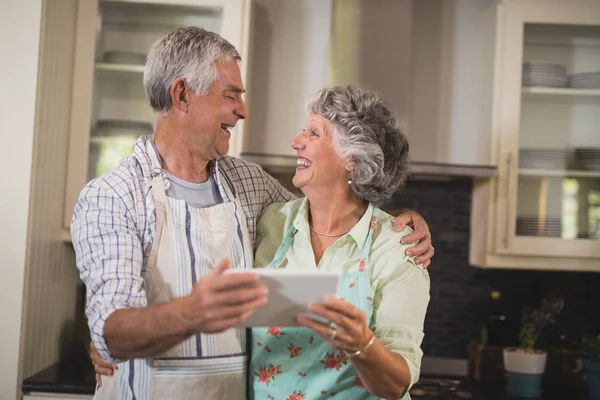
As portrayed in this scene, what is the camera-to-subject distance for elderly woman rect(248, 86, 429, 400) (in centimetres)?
153

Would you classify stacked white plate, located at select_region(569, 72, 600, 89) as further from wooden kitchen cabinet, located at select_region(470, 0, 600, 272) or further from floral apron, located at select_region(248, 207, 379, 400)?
floral apron, located at select_region(248, 207, 379, 400)

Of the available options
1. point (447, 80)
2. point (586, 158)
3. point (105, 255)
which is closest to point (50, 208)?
point (105, 255)

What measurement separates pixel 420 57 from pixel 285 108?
0.65 meters

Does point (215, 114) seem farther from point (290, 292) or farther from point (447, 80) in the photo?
point (447, 80)

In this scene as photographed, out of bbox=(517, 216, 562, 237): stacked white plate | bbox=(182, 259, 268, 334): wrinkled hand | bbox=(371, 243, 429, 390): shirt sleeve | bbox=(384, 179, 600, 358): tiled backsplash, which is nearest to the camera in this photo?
bbox=(182, 259, 268, 334): wrinkled hand

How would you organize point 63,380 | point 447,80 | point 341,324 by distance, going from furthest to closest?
point 447,80 → point 63,380 → point 341,324

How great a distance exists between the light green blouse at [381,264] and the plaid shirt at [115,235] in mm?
340

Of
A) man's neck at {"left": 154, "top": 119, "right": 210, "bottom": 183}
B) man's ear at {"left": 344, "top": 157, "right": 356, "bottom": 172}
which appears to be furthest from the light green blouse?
man's neck at {"left": 154, "top": 119, "right": 210, "bottom": 183}

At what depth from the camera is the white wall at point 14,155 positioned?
7.52 feet

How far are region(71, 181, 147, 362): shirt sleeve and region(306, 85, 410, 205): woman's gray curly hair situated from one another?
0.57 m

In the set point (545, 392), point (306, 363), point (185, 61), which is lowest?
point (545, 392)

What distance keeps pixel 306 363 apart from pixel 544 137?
5.55ft

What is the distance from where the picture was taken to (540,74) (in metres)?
2.80

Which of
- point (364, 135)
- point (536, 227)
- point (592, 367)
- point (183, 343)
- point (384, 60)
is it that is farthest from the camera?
point (384, 60)
